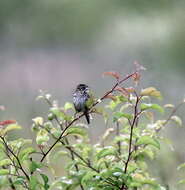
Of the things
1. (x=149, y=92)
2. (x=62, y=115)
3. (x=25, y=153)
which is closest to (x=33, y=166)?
(x=25, y=153)

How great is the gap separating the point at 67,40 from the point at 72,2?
2.66m

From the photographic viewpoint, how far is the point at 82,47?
968 cm

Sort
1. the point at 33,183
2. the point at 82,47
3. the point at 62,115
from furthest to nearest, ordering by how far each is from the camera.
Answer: the point at 82,47
the point at 62,115
the point at 33,183

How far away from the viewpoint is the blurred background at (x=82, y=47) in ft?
20.2

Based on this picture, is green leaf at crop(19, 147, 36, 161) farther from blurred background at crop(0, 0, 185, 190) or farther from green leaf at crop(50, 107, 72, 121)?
blurred background at crop(0, 0, 185, 190)

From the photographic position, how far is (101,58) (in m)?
9.35

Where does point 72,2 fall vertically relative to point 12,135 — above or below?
above

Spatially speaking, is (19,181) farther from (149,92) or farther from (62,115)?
(149,92)

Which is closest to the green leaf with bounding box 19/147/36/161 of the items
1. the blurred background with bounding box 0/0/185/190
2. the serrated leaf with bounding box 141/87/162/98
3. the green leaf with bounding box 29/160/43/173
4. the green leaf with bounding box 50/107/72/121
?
the green leaf with bounding box 29/160/43/173

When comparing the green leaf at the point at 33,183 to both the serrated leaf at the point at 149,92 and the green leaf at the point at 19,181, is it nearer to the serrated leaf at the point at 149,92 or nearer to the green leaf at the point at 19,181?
the green leaf at the point at 19,181

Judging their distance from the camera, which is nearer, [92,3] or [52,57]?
[92,3]

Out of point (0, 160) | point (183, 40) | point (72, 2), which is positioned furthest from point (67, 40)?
point (0, 160)

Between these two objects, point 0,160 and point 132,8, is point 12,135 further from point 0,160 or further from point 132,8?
point 0,160

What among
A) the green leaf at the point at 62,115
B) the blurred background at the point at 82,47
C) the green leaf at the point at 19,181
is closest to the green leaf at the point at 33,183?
the green leaf at the point at 19,181
